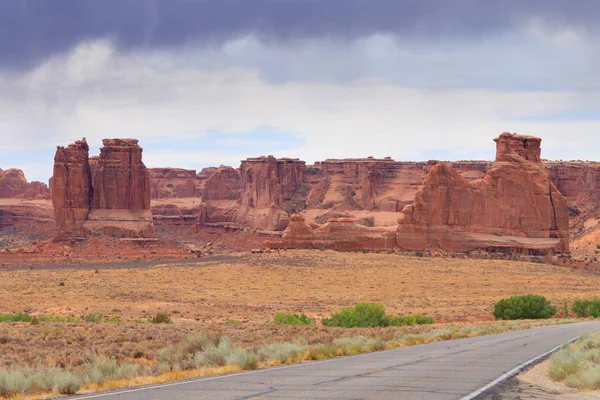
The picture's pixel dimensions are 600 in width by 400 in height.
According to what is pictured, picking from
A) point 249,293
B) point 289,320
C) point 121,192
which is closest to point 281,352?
point 289,320

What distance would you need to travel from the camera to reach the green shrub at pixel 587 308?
46.8m

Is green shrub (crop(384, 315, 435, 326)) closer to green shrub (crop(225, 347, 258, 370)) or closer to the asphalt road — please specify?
the asphalt road

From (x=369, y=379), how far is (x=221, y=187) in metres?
135

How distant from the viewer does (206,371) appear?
55.3 ft

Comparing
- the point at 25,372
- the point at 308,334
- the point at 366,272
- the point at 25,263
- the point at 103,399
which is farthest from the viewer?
the point at 25,263

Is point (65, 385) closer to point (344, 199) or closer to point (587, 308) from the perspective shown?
point (587, 308)

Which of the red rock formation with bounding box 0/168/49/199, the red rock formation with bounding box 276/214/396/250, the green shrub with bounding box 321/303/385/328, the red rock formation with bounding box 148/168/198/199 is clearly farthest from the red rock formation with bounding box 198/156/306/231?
the green shrub with bounding box 321/303/385/328

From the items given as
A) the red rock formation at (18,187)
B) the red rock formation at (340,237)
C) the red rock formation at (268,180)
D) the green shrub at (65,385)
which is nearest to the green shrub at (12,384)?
the green shrub at (65,385)

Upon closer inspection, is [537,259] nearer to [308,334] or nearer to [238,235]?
[308,334]

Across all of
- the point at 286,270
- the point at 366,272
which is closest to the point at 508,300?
the point at 366,272

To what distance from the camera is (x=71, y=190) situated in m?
90.2

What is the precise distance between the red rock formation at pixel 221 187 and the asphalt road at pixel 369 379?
12595cm

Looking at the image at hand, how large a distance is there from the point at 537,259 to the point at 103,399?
6360 cm

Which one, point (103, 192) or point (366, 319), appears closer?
point (366, 319)
